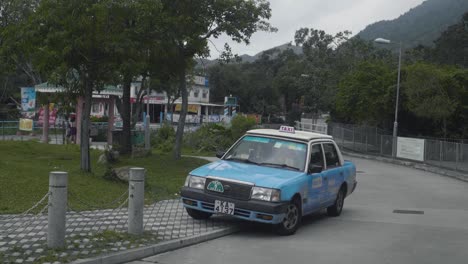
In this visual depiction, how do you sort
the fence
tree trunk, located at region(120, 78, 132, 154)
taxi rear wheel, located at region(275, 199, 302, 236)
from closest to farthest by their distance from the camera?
taxi rear wheel, located at region(275, 199, 302, 236) → tree trunk, located at region(120, 78, 132, 154) → the fence

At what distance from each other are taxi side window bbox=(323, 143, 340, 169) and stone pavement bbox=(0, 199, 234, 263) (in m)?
2.55

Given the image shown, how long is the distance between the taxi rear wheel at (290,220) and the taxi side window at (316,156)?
1054mm

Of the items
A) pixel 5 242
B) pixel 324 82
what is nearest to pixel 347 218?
pixel 5 242

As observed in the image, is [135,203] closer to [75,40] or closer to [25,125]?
[75,40]

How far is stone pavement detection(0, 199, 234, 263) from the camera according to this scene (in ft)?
22.8

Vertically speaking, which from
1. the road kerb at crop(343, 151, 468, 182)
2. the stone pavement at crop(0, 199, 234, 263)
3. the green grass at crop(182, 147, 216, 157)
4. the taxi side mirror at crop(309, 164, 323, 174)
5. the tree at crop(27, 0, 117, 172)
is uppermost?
the tree at crop(27, 0, 117, 172)

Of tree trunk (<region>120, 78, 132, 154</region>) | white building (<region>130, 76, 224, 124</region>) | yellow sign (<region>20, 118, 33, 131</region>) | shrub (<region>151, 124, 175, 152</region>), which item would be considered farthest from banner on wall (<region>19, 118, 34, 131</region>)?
white building (<region>130, 76, 224, 124</region>)

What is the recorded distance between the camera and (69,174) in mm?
14625

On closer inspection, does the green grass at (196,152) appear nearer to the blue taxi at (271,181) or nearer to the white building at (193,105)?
the blue taxi at (271,181)

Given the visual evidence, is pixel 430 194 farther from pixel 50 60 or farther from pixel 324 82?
pixel 324 82

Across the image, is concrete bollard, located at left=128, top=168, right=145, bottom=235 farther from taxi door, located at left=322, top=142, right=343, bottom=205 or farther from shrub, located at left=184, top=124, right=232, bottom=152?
shrub, located at left=184, top=124, right=232, bottom=152

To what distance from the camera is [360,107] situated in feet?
139

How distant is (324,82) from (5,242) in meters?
52.8

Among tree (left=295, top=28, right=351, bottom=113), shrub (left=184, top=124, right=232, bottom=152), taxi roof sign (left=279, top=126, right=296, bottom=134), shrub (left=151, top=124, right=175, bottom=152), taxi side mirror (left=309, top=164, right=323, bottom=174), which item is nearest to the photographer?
taxi side mirror (left=309, top=164, right=323, bottom=174)
